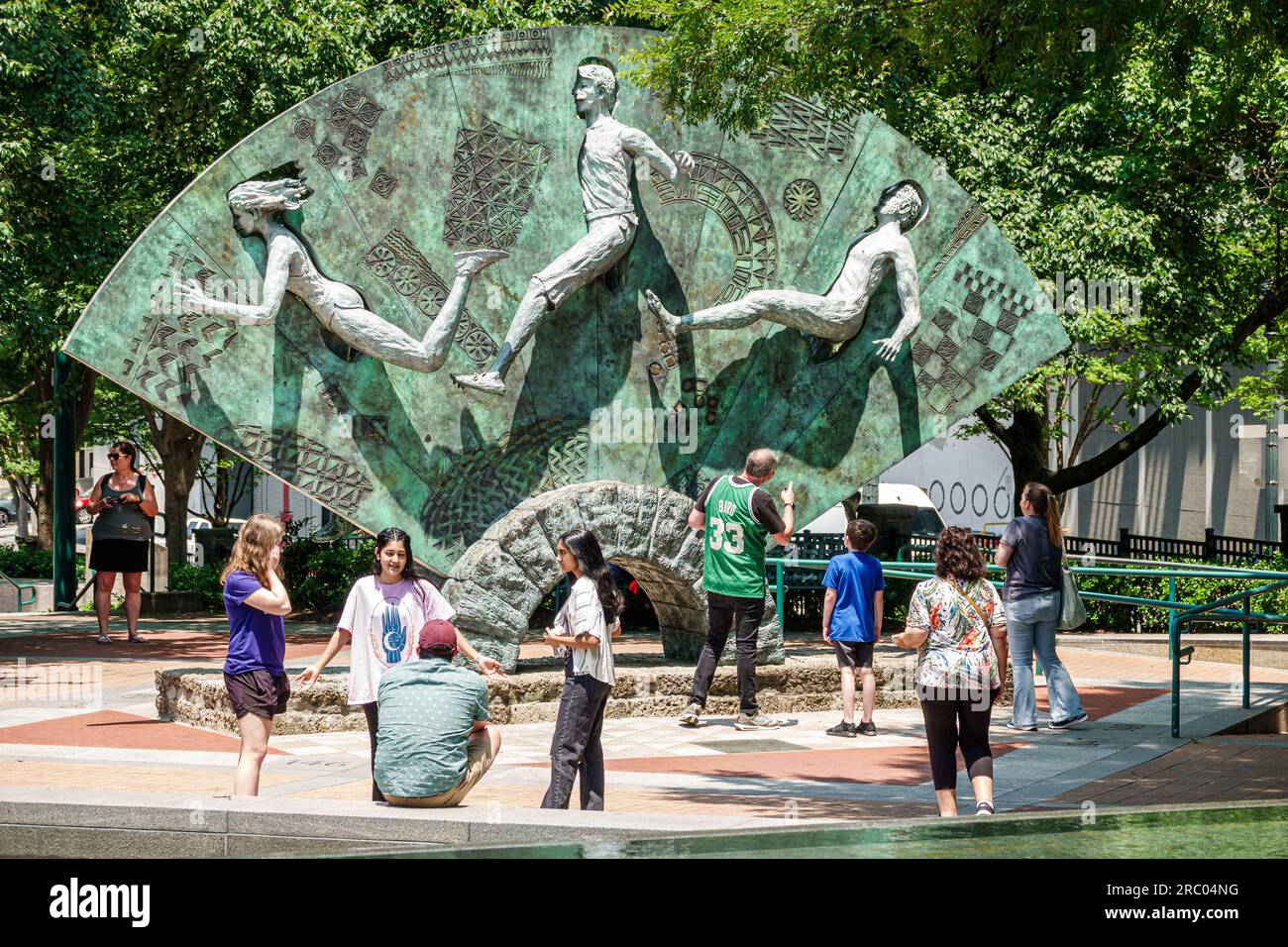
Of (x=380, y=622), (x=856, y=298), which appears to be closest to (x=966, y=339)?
(x=856, y=298)

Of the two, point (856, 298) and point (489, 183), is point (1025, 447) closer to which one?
point (856, 298)

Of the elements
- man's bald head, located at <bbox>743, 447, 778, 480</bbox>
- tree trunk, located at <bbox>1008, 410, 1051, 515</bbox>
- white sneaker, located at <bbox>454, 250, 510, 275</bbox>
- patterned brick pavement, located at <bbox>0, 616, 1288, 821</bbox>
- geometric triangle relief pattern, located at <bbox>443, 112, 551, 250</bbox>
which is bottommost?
patterned brick pavement, located at <bbox>0, 616, 1288, 821</bbox>

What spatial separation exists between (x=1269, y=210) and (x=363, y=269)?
A: 38.1ft

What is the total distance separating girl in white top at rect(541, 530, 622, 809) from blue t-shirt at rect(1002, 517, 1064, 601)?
4.13 m

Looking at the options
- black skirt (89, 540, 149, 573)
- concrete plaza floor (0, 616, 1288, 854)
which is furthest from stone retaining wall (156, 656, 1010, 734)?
black skirt (89, 540, 149, 573)

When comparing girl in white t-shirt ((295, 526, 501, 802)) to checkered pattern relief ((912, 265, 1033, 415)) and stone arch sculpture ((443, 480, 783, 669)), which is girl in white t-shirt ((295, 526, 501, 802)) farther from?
checkered pattern relief ((912, 265, 1033, 415))

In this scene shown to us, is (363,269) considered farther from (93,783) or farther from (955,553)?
(955,553)

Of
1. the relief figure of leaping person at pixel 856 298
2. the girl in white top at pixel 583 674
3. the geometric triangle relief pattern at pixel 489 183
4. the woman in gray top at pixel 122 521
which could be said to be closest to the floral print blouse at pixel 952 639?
the girl in white top at pixel 583 674

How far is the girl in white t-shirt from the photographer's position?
7.66m

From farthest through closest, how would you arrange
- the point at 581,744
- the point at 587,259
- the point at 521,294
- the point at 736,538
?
the point at 521,294
the point at 587,259
the point at 736,538
the point at 581,744

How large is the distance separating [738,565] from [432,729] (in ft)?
14.5

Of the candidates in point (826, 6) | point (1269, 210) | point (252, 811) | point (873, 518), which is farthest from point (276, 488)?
point (252, 811)

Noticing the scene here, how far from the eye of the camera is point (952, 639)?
24.3 feet

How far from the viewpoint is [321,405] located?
12.0 metres
